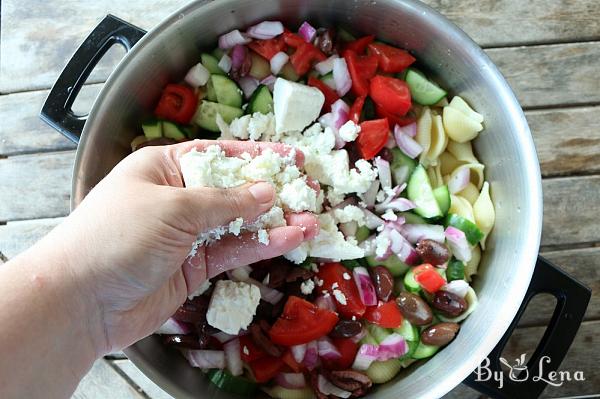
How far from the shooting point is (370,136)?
1966 millimetres

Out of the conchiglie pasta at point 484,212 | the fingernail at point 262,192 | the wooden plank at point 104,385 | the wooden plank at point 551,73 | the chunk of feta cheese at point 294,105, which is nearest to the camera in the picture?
the fingernail at point 262,192

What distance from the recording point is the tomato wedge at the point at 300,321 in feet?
6.15

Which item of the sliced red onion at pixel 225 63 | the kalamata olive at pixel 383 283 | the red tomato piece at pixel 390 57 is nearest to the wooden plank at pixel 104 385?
the kalamata olive at pixel 383 283

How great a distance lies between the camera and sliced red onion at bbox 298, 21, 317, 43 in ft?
6.58

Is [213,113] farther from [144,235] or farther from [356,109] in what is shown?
[144,235]

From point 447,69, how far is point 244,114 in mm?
730

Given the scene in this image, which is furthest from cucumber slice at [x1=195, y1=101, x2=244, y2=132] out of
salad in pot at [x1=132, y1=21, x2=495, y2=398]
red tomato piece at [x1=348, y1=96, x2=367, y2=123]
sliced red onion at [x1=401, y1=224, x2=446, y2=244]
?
sliced red onion at [x1=401, y1=224, x2=446, y2=244]

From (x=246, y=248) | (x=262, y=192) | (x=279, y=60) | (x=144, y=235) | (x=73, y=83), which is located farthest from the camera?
(x=279, y=60)

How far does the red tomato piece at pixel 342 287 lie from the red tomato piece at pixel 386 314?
0.04 m

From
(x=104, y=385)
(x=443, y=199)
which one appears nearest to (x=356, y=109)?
(x=443, y=199)

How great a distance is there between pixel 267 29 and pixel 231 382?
120 centimetres

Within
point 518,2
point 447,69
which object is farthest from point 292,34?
point 518,2

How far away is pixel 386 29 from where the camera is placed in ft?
6.59

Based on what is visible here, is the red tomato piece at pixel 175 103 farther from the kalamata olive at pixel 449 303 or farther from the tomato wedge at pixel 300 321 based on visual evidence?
the kalamata olive at pixel 449 303
